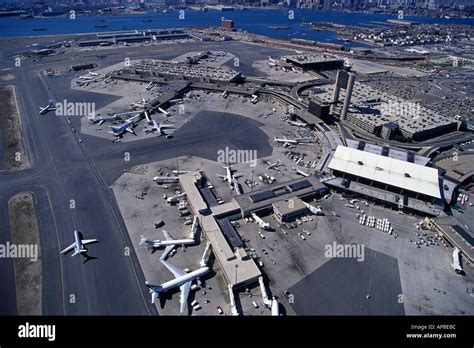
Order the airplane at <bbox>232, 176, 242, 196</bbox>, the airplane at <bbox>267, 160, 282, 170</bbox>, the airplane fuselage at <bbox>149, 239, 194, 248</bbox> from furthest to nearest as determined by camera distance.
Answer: the airplane at <bbox>267, 160, 282, 170</bbox> → the airplane at <bbox>232, 176, 242, 196</bbox> → the airplane fuselage at <bbox>149, 239, 194, 248</bbox>

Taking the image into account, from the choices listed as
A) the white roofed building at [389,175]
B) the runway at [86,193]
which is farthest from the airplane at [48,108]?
the white roofed building at [389,175]

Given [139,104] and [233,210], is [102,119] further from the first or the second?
[233,210]

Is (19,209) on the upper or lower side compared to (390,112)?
lower

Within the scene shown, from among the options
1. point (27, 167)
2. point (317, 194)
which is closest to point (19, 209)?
point (27, 167)

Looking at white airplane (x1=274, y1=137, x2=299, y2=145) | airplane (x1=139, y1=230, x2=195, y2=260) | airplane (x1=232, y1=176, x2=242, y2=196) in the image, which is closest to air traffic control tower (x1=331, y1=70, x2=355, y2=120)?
white airplane (x1=274, y1=137, x2=299, y2=145)

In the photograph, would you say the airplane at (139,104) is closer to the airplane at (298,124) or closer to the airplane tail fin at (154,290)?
the airplane at (298,124)

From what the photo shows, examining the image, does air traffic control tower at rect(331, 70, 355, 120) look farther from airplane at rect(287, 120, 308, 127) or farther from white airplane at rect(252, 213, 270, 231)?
white airplane at rect(252, 213, 270, 231)

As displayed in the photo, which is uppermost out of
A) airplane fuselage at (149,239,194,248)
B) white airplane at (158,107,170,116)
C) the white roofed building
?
white airplane at (158,107,170,116)
